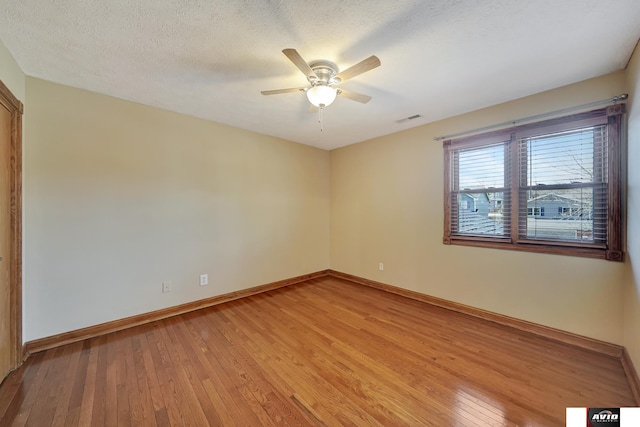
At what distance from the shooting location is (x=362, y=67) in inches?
66.1

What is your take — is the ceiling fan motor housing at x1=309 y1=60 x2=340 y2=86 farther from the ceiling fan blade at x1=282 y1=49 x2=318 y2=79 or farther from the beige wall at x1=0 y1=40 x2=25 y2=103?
the beige wall at x1=0 y1=40 x2=25 y2=103

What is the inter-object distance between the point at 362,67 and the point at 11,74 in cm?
272

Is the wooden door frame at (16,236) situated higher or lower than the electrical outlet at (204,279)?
higher

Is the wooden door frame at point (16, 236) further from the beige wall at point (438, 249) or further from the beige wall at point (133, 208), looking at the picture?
the beige wall at point (438, 249)

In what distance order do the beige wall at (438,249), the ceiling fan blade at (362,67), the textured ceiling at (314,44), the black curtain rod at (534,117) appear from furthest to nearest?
the beige wall at (438,249) → the black curtain rod at (534,117) → the ceiling fan blade at (362,67) → the textured ceiling at (314,44)

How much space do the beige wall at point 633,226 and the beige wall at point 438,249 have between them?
0.55ft

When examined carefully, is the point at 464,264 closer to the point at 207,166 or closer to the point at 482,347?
the point at 482,347

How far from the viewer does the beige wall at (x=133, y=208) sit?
2.22 meters

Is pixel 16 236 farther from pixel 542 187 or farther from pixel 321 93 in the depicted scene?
pixel 542 187

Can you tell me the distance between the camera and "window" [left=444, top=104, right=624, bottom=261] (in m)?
2.13

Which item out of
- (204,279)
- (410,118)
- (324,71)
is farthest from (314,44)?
(204,279)

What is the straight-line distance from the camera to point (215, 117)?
3.12 m

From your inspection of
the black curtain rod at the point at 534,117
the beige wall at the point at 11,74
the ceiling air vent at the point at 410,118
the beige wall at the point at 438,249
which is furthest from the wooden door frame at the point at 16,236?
the black curtain rod at the point at 534,117

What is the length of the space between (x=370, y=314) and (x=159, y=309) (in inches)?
98.7
